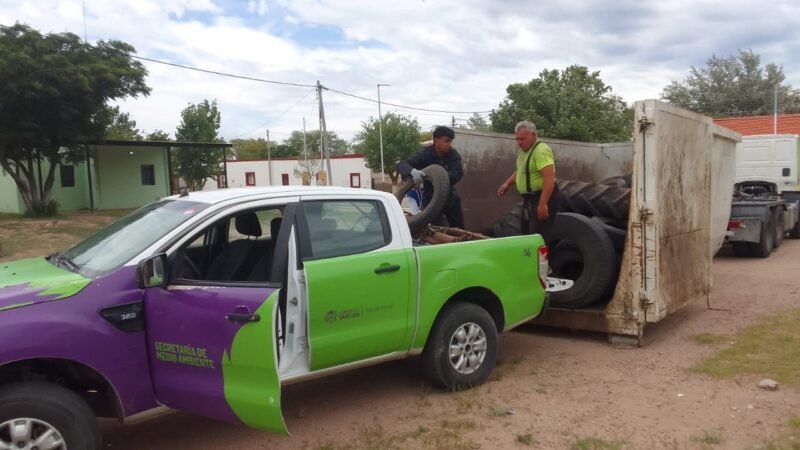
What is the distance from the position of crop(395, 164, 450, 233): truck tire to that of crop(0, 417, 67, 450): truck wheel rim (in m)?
3.33

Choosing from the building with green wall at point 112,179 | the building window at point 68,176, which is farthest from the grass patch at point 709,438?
the building window at point 68,176

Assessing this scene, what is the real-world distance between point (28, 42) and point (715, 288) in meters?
21.5

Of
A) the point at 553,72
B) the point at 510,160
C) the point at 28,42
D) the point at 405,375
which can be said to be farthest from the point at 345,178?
the point at 405,375

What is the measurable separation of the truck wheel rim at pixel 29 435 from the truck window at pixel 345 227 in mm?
1734

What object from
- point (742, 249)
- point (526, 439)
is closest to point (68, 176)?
point (742, 249)

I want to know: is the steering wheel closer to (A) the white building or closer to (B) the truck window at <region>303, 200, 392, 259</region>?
(B) the truck window at <region>303, 200, 392, 259</region>

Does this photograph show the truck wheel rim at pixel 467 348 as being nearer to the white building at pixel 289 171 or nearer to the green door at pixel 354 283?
the green door at pixel 354 283

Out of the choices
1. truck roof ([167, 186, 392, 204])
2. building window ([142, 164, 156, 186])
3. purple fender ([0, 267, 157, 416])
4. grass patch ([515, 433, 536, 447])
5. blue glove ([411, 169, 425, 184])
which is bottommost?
grass patch ([515, 433, 536, 447])

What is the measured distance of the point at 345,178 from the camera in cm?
5441

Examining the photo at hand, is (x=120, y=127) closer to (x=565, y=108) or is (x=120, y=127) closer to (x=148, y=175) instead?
(x=148, y=175)

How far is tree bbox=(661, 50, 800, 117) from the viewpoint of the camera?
41.3 meters

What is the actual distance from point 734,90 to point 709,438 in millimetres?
43526

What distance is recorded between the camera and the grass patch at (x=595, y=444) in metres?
3.94

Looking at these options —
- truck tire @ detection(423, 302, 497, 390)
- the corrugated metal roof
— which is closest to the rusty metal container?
truck tire @ detection(423, 302, 497, 390)
